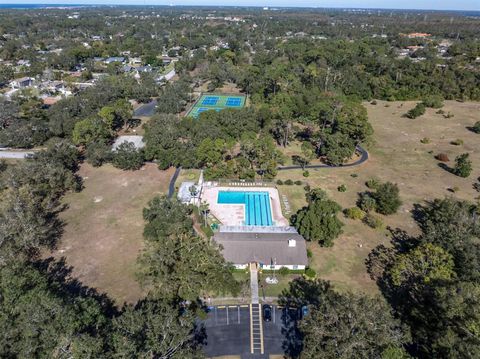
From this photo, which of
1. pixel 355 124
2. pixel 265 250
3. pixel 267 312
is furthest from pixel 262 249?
pixel 355 124

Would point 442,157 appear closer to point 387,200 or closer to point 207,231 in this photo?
point 387,200

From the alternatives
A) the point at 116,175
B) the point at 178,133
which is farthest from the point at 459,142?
the point at 116,175

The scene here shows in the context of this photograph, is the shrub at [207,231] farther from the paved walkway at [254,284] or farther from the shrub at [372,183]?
the shrub at [372,183]

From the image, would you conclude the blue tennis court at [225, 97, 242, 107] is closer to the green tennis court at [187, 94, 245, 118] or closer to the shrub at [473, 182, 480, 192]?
the green tennis court at [187, 94, 245, 118]

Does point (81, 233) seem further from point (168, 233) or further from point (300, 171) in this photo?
point (300, 171)

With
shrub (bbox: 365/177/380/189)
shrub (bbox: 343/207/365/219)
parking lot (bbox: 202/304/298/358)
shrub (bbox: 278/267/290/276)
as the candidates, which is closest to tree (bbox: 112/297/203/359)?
parking lot (bbox: 202/304/298/358)

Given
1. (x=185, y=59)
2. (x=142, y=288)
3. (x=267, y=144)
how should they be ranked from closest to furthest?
1. (x=142, y=288)
2. (x=267, y=144)
3. (x=185, y=59)
